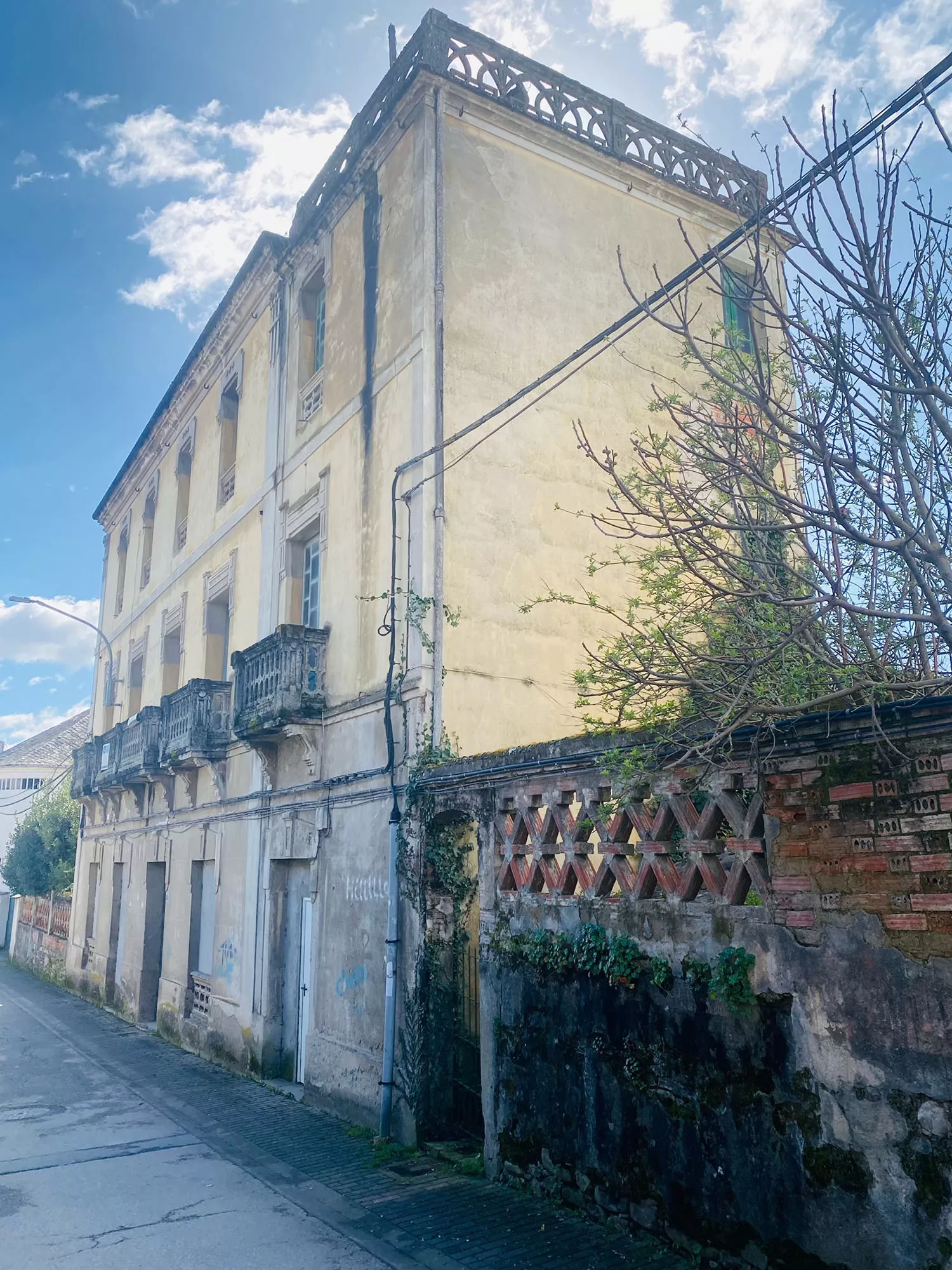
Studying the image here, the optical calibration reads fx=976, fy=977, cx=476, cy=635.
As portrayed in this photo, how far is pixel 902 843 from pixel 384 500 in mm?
7304

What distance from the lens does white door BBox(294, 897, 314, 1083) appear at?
37.1 feet

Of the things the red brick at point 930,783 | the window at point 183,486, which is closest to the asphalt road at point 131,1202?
the red brick at point 930,783

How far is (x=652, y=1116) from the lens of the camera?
5.98 m

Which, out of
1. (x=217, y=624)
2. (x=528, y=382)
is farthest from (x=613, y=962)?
(x=217, y=624)

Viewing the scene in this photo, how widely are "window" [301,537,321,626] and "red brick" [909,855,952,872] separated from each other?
882 centimetres

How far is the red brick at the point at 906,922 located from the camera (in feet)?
15.1

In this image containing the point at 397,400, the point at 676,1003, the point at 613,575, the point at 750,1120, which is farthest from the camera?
the point at 613,575

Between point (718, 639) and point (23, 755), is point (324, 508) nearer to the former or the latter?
point (718, 639)

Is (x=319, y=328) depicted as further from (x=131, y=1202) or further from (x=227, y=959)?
(x=131, y=1202)

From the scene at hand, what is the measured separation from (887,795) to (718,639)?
5.45 ft

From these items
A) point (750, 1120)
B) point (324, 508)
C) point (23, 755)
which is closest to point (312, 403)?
point (324, 508)

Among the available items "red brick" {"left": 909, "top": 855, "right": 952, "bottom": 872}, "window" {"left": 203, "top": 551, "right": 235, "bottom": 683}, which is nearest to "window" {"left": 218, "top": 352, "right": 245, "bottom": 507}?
"window" {"left": 203, "top": 551, "right": 235, "bottom": 683}

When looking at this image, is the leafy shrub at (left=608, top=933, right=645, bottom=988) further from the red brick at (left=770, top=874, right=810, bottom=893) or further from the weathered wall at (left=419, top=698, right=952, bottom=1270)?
the red brick at (left=770, top=874, right=810, bottom=893)

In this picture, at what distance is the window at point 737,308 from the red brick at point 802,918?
3030 millimetres
